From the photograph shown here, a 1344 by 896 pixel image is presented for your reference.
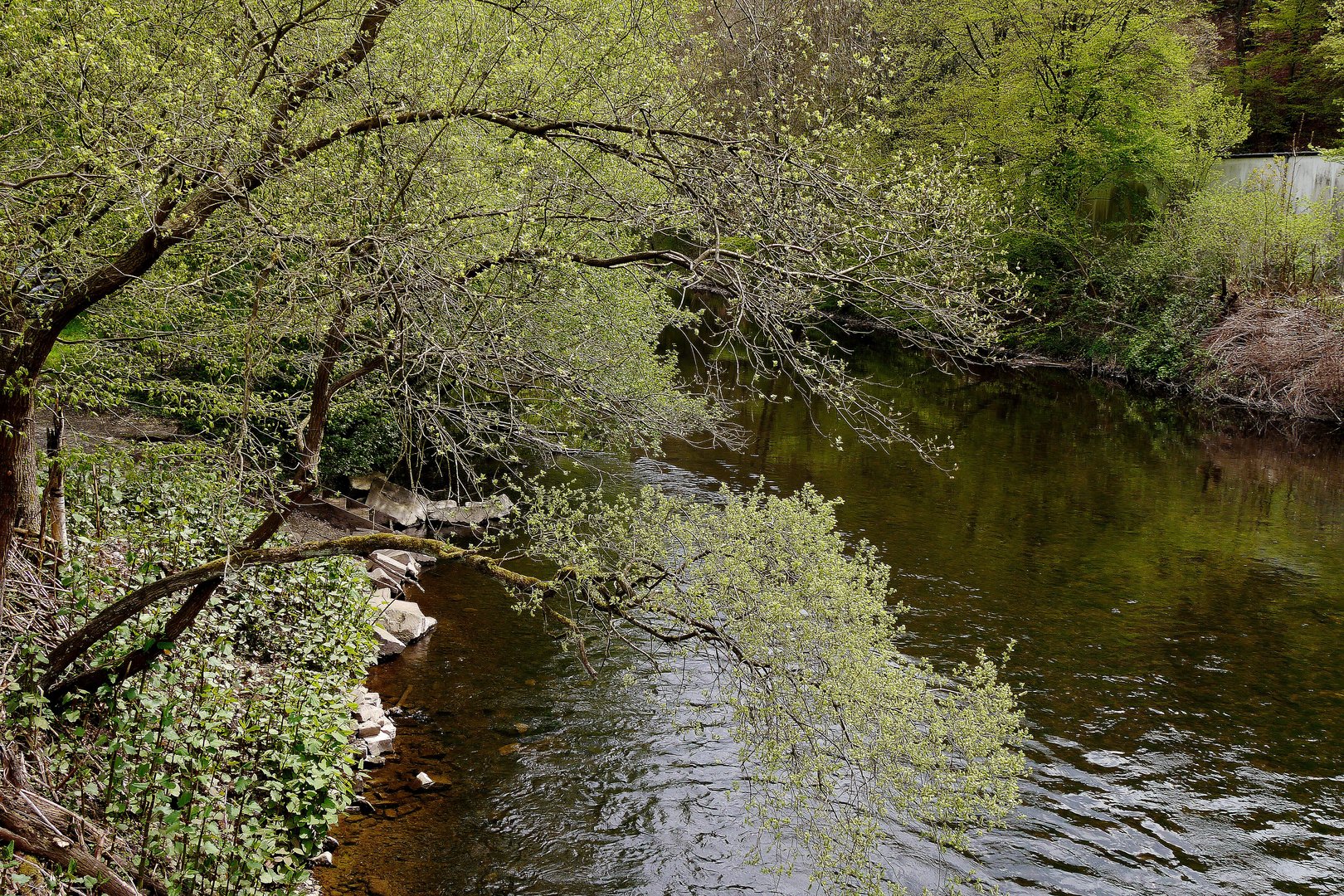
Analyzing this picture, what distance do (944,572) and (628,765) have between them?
7545 mm

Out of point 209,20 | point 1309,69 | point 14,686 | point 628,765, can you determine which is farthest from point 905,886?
point 1309,69

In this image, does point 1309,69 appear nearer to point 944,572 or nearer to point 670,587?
point 944,572

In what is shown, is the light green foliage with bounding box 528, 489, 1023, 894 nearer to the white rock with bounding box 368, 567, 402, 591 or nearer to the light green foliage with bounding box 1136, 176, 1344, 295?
the white rock with bounding box 368, 567, 402, 591

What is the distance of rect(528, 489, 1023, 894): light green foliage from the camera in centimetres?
653

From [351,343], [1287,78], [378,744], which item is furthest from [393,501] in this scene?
[1287,78]

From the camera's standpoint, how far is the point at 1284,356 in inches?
1037

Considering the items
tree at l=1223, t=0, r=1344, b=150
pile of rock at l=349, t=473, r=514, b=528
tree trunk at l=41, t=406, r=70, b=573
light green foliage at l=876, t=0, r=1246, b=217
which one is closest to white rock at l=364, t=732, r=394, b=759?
tree trunk at l=41, t=406, r=70, b=573

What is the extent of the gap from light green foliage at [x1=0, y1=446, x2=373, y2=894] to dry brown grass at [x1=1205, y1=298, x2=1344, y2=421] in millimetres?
26359

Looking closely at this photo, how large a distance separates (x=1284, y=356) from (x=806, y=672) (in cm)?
2579

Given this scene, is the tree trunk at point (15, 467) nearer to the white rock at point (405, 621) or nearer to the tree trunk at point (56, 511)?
the tree trunk at point (56, 511)

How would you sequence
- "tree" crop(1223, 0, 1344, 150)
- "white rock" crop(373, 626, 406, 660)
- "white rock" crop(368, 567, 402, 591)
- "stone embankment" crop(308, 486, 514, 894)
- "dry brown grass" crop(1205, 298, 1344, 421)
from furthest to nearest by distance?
"tree" crop(1223, 0, 1344, 150)
"dry brown grass" crop(1205, 298, 1344, 421)
"white rock" crop(368, 567, 402, 591)
"white rock" crop(373, 626, 406, 660)
"stone embankment" crop(308, 486, 514, 894)

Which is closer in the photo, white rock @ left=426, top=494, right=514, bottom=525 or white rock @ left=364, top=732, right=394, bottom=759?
white rock @ left=364, top=732, right=394, bottom=759

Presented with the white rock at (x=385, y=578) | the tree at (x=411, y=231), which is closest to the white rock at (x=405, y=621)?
the white rock at (x=385, y=578)

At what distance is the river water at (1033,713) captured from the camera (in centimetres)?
830
